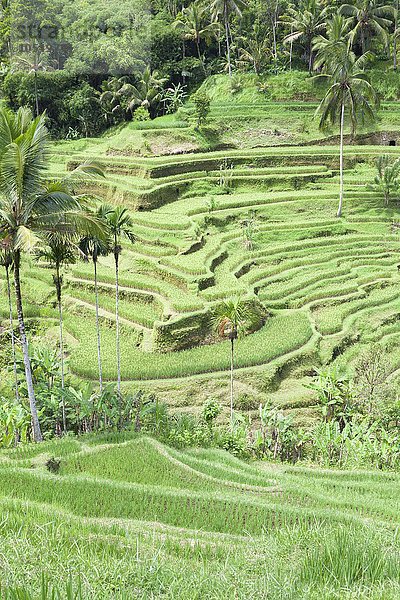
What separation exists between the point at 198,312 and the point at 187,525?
11915 millimetres

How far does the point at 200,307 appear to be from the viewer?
20672mm

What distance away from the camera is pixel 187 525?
8.51 meters

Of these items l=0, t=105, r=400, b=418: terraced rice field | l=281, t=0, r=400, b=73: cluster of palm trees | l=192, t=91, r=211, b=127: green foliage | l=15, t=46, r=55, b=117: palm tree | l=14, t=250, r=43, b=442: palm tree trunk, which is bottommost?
l=0, t=105, r=400, b=418: terraced rice field

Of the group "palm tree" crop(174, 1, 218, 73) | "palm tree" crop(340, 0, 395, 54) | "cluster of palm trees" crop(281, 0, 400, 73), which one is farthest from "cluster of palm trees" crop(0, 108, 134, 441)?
"palm tree" crop(174, 1, 218, 73)

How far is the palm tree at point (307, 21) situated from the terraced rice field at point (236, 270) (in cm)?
1168

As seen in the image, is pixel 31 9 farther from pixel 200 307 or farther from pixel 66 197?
pixel 66 197

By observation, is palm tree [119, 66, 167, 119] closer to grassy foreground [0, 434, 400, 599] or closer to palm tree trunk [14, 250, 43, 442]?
palm tree trunk [14, 250, 43, 442]

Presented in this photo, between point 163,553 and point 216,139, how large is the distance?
120ft

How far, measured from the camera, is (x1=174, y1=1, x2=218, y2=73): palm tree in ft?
163

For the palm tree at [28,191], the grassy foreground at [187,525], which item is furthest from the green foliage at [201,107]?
the grassy foreground at [187,525]

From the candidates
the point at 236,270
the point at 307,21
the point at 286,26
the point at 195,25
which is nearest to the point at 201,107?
the point at 307,21

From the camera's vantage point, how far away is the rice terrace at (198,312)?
586cm

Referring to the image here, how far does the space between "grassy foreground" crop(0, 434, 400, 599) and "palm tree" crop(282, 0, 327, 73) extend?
4018cm

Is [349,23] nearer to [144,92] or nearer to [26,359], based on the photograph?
A: [144,92]
